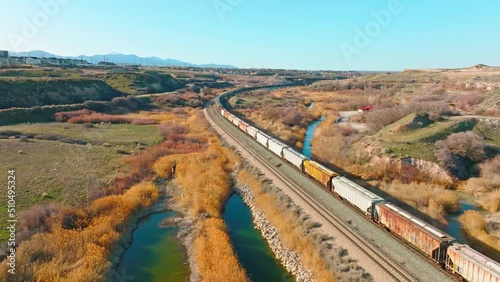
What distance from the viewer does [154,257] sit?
998 inches

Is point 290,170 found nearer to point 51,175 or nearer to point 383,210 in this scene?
point 383,210

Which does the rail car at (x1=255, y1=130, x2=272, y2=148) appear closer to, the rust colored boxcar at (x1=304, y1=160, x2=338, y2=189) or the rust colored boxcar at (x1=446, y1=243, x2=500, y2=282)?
the rust colored boxcar at (x1=304, y1=160, x2=338, y2=189)

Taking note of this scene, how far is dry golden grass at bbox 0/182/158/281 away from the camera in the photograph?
67.2 ft

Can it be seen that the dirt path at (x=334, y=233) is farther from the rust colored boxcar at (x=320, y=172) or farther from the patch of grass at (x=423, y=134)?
the patch of grass at (x=423, y=134)

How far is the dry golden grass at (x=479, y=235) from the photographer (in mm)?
23797

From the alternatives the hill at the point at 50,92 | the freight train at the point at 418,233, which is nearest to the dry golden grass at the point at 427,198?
the freight train at the point at 418,233

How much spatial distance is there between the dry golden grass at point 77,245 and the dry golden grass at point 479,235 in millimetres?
27316

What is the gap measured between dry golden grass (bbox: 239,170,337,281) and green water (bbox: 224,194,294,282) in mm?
1631

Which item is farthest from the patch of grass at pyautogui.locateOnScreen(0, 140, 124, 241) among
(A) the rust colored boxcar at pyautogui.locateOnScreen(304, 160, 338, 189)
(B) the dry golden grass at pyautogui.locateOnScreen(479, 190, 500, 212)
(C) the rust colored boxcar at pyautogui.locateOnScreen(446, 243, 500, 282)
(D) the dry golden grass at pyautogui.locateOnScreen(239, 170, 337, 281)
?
(B) the dry golden grass at pyautogui.locateOnScreen(479, 190, 500, 212)

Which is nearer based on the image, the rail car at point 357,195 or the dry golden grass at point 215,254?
the dry golden grass at point 215,254

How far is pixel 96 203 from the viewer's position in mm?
30469

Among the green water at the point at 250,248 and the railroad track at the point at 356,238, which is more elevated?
the railroad track at the point at 356,238

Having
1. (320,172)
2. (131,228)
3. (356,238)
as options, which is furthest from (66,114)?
(356,238)

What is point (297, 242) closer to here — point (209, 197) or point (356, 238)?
point (356, 238)
